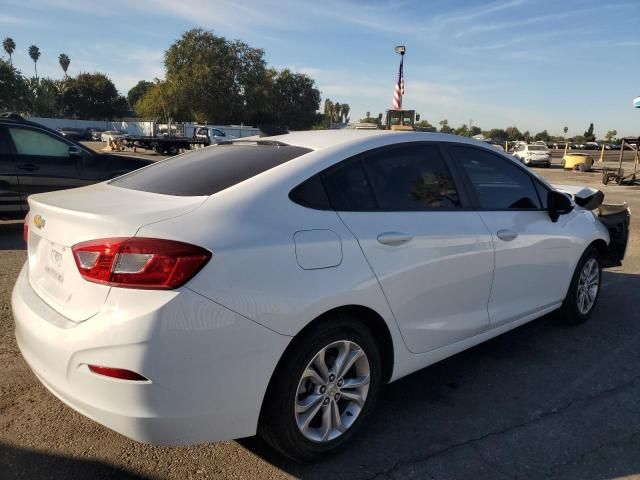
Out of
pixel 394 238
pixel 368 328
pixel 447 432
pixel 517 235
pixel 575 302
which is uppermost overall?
pixel 394 238

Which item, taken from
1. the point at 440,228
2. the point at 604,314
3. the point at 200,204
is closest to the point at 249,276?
the point at 200,204

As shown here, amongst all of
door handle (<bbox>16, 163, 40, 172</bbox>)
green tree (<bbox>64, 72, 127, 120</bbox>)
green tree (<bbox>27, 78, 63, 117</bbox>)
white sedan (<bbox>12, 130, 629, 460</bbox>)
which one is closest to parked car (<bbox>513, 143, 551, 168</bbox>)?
door handle (<bbox>16, 163, 40, 172</bbox>)

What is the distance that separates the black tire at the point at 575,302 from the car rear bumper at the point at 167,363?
3099 millimetres

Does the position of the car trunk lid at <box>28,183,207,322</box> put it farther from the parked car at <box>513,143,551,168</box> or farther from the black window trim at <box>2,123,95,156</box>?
the parked car at <box>513,143,551,168</box>

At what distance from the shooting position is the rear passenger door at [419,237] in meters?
2.73

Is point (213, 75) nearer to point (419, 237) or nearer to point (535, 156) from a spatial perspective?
point (535, 156)

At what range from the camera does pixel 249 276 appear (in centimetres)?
221

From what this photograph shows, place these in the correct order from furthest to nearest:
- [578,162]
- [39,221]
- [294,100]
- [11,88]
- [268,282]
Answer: [294,100] → [11,88] → [578,162] → [39,221] → [268,282]

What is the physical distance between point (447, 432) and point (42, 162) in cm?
707

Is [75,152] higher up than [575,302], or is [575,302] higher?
[75,152]

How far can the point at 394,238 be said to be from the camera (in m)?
2.78

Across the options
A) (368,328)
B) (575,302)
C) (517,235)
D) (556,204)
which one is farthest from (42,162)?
(575,302)

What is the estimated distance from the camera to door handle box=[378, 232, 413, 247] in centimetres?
273

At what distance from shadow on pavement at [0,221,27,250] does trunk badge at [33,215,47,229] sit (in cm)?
478
